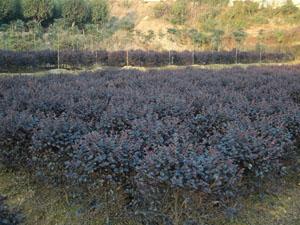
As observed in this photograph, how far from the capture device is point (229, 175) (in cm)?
286

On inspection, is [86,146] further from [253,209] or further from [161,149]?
[253,209]

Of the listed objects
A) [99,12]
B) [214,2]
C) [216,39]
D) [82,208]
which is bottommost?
[82,208]

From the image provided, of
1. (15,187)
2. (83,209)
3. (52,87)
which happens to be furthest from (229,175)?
(52,87)

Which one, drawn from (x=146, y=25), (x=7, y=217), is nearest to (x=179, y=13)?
(x=146, y=25)

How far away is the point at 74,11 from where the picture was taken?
26859mm

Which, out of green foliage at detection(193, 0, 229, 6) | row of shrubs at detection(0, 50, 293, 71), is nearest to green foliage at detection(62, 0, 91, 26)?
row of shrubs at detection(0, 50, 293, 71)

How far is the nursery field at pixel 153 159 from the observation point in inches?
111

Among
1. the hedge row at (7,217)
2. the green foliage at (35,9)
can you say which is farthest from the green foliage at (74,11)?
the hedge row at (7,217)

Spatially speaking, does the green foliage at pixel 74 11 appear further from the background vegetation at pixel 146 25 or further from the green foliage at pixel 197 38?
the green foliage at pixel 197 38

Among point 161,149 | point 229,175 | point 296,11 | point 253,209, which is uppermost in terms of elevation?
point 296,11

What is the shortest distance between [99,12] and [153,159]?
28.5 meters

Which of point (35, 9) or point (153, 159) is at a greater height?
point (35, 9)

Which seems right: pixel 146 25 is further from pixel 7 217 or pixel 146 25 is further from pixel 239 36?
pixel 7 217

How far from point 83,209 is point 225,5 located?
36364 mm
